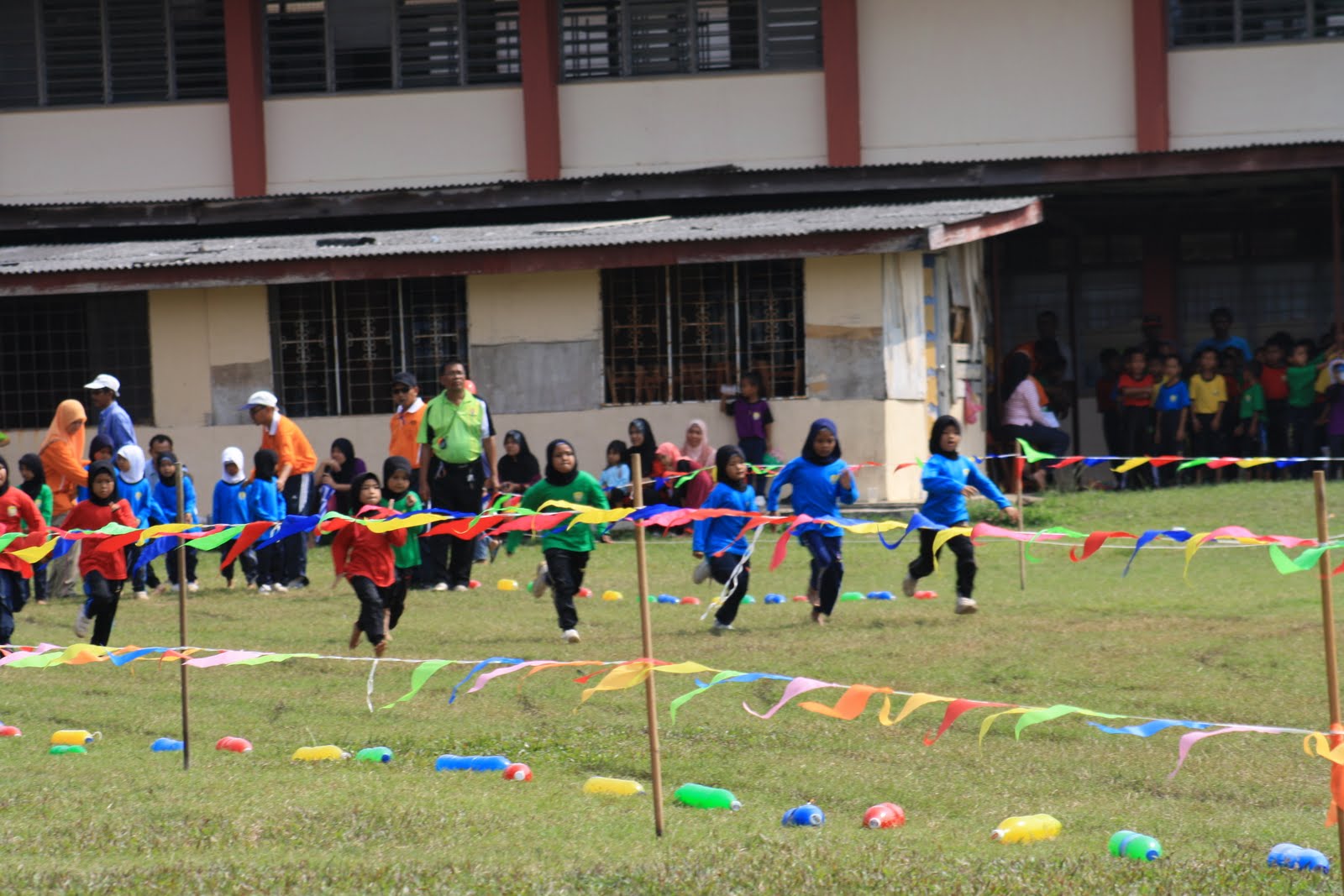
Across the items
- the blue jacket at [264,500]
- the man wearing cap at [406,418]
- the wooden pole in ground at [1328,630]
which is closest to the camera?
the wooden pole in ground at [1328,630]

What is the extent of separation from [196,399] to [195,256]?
59.0 inches

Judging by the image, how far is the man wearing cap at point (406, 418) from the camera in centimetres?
1523

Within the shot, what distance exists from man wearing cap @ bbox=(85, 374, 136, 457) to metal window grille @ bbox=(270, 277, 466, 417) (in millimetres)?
4307

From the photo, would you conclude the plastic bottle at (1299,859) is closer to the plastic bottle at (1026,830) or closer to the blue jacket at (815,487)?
the plastic bottle at (1026,830)

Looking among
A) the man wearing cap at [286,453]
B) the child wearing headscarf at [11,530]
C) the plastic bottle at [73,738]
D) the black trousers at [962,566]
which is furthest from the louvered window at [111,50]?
the plastic bottle at [73,738]

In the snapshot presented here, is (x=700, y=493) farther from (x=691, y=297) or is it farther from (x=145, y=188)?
(x=145, y=188)

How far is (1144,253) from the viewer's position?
2345 cm

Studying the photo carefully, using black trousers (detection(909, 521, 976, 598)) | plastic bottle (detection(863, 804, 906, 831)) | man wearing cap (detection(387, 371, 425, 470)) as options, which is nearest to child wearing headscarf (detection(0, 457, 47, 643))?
man wearing cap (detection(387, 371, 425, 470))

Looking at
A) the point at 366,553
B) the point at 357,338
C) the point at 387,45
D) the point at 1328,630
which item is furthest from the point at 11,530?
the point at 387,45

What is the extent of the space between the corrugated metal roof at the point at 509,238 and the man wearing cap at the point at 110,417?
390 cm

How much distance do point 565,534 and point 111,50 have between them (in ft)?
44.6

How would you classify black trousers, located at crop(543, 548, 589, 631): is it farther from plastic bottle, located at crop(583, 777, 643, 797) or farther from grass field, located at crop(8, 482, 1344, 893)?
plastic bottle, located at crop(583, 777, 643, 797)

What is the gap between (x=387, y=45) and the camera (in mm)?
22578

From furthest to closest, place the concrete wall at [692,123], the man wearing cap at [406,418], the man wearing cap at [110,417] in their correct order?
the concrete wall at [692,123] → the man wearing cap at [110,417] → the man wearing cap at [406,418]
